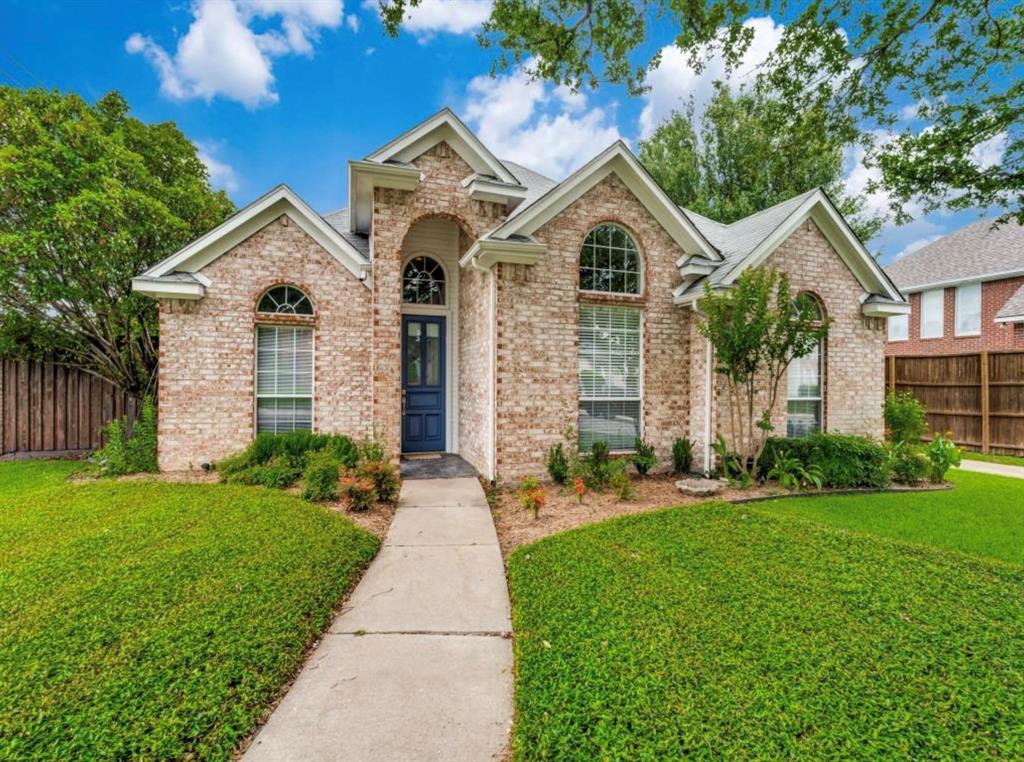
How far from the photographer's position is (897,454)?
8641 millimetres

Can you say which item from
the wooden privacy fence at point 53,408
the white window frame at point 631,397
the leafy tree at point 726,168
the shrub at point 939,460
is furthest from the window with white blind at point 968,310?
the wooden privacy fence at point 53,408

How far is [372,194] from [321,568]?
255 inches

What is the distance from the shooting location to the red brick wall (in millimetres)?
14971

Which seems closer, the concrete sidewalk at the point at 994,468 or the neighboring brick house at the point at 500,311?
the neighboring brick house at the point at 500,311

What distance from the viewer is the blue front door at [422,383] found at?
9727 millimetres

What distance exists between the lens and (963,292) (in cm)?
1677

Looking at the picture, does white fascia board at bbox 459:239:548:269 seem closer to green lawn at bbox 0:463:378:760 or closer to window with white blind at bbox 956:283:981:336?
green lawn at bbox 0:463:378:760

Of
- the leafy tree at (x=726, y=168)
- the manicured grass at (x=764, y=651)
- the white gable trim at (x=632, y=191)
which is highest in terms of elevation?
the leafy tree at (x=726, y=168)

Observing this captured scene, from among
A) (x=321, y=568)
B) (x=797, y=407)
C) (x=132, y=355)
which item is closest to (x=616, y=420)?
(x=797, y=407)

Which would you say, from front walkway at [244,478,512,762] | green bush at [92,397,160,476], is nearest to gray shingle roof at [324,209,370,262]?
green bush at [92,397,160,476]

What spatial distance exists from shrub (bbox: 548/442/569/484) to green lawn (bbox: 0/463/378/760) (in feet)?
11.2

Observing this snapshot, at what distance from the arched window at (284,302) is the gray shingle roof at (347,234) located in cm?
140

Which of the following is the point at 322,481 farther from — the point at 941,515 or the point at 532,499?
the point at 941,515

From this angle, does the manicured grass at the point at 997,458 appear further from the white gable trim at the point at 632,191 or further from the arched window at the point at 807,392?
the white gable trim at the point at 632,191
